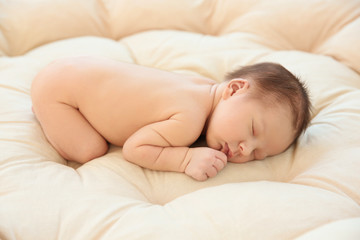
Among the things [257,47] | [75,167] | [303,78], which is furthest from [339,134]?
[75,167]

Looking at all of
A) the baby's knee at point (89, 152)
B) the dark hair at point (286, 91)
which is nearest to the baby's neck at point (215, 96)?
the dark hair at point (286, 91)

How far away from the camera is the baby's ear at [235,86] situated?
110 cm

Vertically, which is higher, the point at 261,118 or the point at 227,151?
the point at 261,118

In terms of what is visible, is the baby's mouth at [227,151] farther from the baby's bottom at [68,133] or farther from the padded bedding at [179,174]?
the baby's bottom at [68,133]

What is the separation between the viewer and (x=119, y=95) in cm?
112

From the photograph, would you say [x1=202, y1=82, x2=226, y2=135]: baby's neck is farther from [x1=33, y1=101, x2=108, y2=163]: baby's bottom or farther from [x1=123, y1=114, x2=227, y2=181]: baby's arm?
[x1=33, y1=101, x2=108, y2=163]: baby's bottom

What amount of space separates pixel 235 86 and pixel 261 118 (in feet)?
0.49

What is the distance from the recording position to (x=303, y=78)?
4.49 feet

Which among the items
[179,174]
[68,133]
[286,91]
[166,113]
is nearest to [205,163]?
[179,174]

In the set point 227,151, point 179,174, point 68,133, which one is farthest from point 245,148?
point 68,133

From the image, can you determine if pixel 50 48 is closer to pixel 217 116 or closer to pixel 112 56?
pixel 112 56

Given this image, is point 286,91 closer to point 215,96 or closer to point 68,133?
point 215,96

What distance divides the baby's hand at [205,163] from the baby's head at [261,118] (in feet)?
0.18

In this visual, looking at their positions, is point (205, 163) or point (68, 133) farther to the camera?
point (68, 133)
